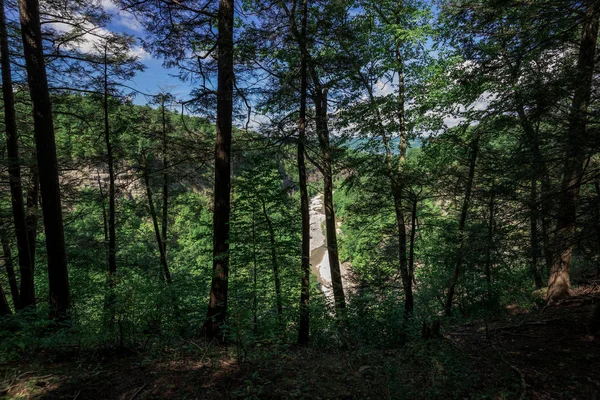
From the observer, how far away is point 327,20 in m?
5.91

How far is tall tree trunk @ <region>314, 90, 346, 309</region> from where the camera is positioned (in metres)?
6.53

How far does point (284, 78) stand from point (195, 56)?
71.0 inches

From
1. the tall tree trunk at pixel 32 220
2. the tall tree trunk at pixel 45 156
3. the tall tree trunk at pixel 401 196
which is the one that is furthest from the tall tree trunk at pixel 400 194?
the tall tree trunk at pixel 32 220

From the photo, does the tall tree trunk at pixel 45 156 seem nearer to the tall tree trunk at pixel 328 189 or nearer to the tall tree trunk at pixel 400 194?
the tall tree trunk at pixel 328 189

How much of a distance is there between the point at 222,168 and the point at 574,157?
558 cm

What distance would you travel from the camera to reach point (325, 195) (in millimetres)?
8695

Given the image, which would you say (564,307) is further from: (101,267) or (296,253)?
(101,267)

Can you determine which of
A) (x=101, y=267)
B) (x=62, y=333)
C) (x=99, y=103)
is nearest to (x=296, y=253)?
(x=62, y=333)

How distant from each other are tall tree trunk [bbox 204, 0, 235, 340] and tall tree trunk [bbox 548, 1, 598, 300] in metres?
5.20

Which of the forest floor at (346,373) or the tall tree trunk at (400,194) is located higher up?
the tall tree trunk at (400,194)

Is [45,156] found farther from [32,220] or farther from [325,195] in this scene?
[325,195]

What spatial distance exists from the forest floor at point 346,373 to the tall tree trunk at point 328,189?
3239mm

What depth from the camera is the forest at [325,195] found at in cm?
353

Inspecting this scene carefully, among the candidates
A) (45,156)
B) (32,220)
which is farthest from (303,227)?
(32,220)
